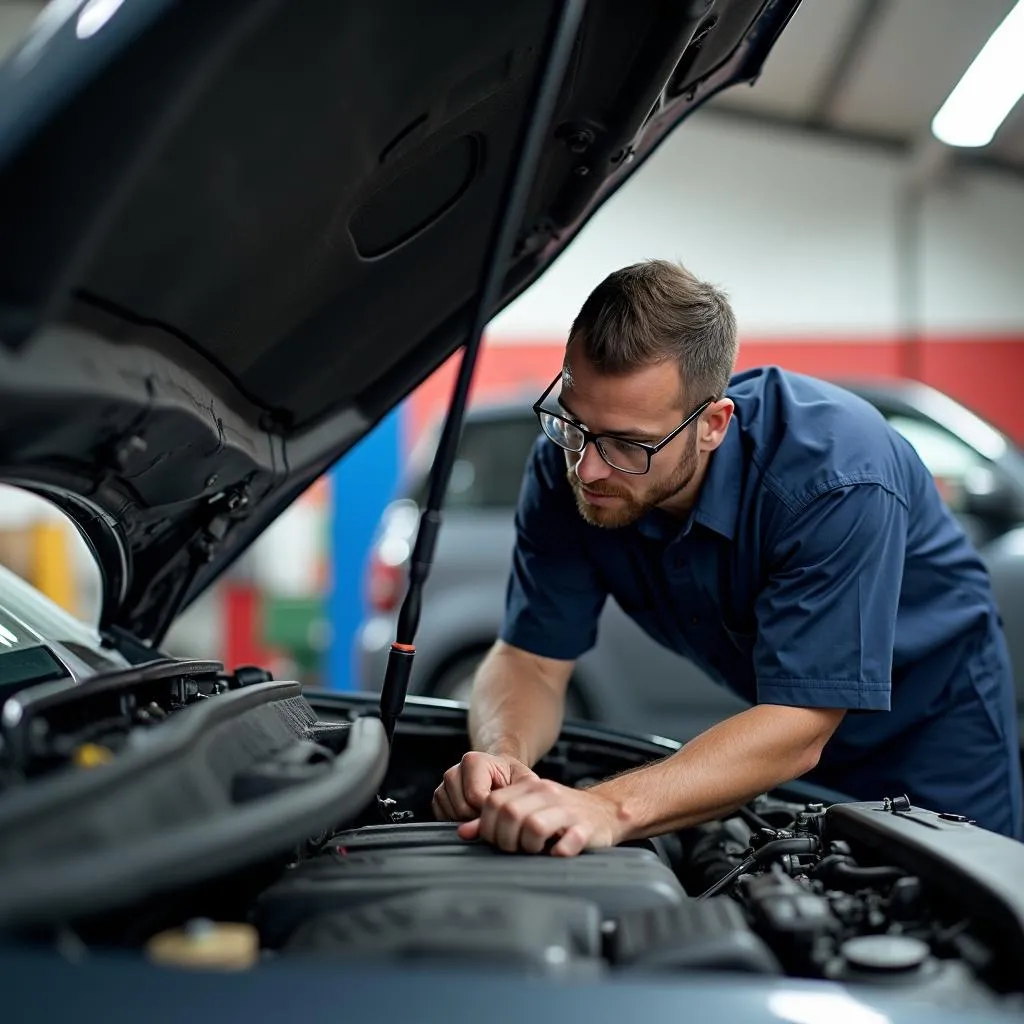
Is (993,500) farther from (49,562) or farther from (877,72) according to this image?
(49,562)

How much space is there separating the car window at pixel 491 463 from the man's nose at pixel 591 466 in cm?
300

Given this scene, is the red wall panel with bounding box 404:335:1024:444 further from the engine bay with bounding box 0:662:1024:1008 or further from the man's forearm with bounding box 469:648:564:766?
the engine bay with bounding box 0:662:1024:1008

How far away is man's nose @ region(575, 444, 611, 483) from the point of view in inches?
67.7

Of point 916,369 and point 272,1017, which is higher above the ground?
point 916,369

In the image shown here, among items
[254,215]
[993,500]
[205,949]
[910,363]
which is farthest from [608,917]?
[910,363]

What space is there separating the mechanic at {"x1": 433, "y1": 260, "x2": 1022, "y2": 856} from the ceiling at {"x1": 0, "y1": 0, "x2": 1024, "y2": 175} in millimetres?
4600

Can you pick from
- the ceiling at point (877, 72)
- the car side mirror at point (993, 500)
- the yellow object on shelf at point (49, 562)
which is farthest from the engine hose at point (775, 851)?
→ the yellow object on shelf at point (49, 562)

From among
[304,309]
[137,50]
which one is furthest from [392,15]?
[304,309]

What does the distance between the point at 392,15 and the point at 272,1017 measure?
83cm

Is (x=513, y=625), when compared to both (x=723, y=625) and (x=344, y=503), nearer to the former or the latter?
(x=723, y=625)

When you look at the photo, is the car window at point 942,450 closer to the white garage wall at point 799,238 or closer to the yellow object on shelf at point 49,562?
the white garage wall at point 799,238

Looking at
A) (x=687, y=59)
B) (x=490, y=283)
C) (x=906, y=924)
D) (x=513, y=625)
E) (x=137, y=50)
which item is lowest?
(x=906, y=924)

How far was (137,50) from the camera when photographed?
3.05 ft

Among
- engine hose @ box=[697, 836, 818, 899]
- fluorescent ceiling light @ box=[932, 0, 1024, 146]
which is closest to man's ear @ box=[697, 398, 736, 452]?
engine hose @ box=[697, 836, 818, 899]
